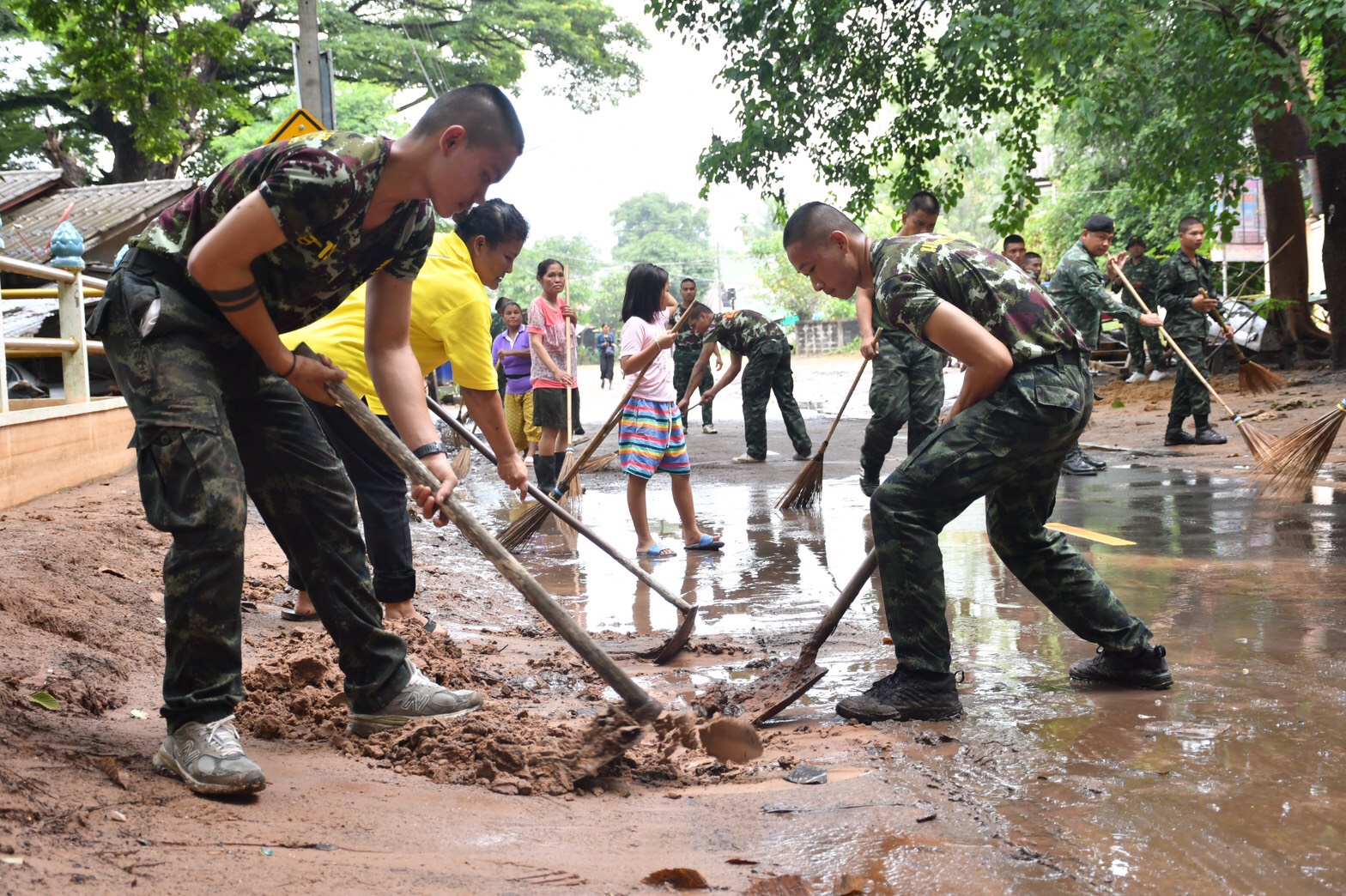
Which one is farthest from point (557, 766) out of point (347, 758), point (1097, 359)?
point (1097, 359)

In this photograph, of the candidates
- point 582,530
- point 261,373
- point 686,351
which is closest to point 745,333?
point 686,351

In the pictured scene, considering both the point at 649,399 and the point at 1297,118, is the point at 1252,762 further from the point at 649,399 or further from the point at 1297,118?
the point at 1297,118

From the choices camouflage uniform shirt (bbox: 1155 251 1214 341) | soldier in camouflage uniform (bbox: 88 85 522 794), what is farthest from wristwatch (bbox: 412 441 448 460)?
camouflage uniform shirt (bbox: 1155 251 1214 341)

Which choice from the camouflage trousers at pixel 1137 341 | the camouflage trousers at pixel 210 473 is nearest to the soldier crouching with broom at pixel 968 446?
the camouflage trousers at pixel 210 473

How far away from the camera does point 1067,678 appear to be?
3861 mm

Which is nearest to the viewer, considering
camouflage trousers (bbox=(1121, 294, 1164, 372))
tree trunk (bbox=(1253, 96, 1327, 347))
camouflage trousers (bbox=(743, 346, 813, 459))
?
camouflage trousers (bbox=(743, 346, 813, 459))

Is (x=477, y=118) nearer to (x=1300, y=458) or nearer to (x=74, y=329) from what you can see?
(x=1300, y=458)

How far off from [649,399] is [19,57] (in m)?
18.9

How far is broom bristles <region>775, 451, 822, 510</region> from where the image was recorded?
8289 mm

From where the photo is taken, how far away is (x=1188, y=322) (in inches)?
423

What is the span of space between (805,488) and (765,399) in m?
3.83

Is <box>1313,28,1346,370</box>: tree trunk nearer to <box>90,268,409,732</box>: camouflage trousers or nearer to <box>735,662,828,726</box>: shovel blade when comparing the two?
<box>735,662,828,726</box>: shovel blade

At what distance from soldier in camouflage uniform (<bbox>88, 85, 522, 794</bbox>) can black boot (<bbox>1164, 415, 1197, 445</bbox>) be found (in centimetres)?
918

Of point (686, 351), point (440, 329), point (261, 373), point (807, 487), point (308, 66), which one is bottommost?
point (807, 487)
